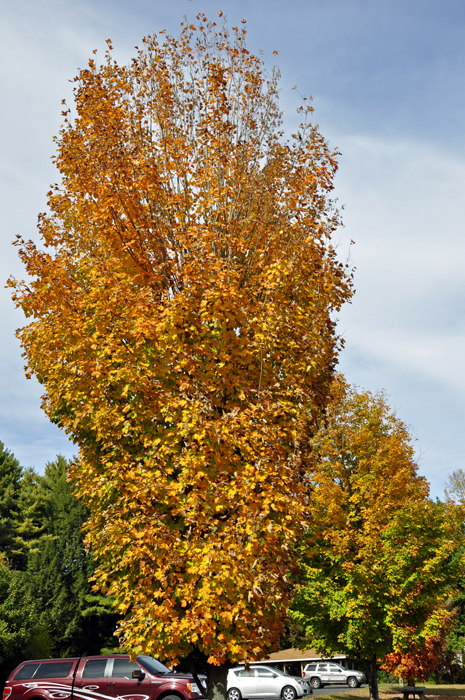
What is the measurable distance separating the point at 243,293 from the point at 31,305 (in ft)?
9.37

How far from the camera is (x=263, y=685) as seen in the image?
69.4 ft

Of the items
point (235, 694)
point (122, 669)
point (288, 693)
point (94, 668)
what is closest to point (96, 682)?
point (94, 668)

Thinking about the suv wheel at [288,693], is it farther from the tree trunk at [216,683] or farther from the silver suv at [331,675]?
the tree trunk at [216,683]

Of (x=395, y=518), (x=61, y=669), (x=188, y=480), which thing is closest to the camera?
(x=188, y=480)

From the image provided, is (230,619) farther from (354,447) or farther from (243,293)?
(354,447)

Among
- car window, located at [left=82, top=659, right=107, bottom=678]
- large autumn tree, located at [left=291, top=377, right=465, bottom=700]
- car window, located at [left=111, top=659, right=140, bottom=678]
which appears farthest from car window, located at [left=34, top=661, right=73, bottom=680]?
large autumn tree, located at [left=291, top=377, right=465, bottom=700]

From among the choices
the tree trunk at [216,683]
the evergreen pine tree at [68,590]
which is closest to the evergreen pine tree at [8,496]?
the evergreen pine tree at [68,590]

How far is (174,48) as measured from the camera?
8.58 metres

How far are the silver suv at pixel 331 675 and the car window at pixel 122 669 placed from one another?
2313 cm

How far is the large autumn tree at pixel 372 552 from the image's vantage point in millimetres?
13023

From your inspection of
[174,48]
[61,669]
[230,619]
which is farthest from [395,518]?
[174,48]

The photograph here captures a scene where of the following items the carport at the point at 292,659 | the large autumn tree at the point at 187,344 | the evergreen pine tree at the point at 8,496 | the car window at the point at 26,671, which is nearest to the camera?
the large autumn tree at the point at 187,344

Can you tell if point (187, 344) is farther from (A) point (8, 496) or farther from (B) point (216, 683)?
(A) point (8, 496)

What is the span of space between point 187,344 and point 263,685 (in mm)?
19836
